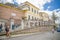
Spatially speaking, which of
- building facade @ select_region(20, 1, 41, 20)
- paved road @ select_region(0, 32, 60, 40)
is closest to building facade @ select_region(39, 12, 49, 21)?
building facade @ select_region(20, 1, 41, 20)

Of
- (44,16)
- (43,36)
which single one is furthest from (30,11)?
(43,36)

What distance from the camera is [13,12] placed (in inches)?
85.8

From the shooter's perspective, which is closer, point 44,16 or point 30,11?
point 30,11

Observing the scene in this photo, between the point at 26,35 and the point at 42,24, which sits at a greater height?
the point at 42,24

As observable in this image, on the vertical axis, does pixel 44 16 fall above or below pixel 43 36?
above

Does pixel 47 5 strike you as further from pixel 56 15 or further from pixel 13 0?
pixel 13 0

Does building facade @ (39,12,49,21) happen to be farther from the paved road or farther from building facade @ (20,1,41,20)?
the paved road

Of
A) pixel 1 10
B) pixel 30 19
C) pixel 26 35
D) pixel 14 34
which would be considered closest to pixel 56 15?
pixel 30 19

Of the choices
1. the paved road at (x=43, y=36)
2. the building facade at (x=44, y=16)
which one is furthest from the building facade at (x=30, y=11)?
the paved road at (x=43, y=36)

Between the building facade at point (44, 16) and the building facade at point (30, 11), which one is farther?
the building facade at point (44, 16)

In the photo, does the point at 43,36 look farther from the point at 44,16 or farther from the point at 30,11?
the point at 30,11

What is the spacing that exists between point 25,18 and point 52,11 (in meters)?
0.64

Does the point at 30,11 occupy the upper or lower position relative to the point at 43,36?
upper

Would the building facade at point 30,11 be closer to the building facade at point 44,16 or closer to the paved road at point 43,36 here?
the building facade at point 44,16
